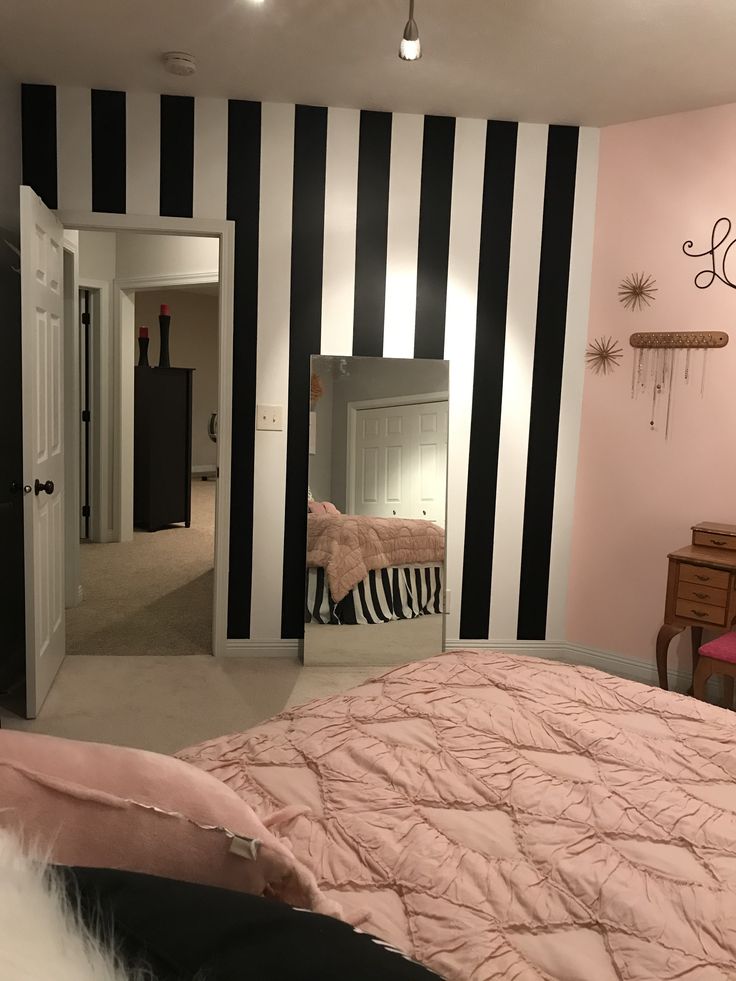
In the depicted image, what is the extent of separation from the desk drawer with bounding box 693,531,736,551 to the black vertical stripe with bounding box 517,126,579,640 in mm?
836

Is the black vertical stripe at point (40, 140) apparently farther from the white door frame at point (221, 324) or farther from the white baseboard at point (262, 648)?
the white baseboard at point (262, 648)

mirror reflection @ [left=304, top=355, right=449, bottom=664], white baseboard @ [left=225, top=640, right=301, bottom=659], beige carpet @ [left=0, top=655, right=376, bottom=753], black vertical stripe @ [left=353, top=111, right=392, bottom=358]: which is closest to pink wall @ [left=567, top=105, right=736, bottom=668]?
mirror reflection @ [left=304, top=355, right=449, bottom=664]

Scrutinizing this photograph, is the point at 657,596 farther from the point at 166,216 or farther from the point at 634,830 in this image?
the point at 166,216

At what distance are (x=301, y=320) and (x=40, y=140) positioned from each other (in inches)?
57.9

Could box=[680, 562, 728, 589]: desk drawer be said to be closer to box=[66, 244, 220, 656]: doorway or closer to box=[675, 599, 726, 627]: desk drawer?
box=[675, 599, 726, 627]: desk drawer

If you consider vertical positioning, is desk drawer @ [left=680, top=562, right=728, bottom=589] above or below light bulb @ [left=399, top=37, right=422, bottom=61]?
below

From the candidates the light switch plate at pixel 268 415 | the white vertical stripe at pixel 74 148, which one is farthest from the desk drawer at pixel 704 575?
the white vertical stripe at pixel 74 148

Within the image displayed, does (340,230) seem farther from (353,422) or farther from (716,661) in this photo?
(716,661)

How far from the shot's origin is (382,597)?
4.09 meters

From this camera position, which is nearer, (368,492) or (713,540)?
(713,540)

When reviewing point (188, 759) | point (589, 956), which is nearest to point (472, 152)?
point (188, 759)

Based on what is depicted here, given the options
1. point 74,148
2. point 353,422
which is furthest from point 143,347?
point 353,422

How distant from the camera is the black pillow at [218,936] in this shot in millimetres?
678

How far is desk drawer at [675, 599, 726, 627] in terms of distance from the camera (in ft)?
11.1
